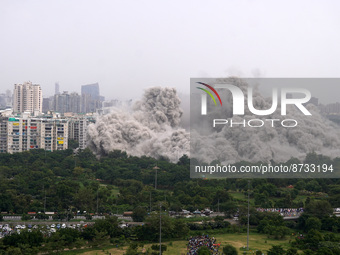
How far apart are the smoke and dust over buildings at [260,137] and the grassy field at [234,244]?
10732mm

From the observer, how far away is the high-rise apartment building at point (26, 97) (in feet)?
174

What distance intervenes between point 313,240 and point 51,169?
1522 centimetres

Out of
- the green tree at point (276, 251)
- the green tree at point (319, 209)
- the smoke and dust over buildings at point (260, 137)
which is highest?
the smoke and dust over buildings at point (260, 137)

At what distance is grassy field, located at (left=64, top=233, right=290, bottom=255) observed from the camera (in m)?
13.4

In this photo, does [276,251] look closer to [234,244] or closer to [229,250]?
[229,250]

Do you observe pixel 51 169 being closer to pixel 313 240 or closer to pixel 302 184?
pixel 302 184

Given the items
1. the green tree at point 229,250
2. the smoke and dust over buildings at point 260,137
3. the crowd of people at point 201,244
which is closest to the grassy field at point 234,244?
the crowd of people at point 201,244

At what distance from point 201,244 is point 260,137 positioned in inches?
556

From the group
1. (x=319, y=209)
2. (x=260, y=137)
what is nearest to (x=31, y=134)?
(x=260, y=137)

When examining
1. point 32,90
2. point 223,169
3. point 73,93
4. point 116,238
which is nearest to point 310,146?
point 223,169

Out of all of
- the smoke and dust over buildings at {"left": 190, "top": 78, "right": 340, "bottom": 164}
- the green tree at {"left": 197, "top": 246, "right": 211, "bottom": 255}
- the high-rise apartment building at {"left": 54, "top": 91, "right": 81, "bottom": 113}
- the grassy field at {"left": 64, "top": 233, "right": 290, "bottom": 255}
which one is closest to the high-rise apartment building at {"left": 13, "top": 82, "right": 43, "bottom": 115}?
the high-rise apartment building at {"left": 54, "top": 91, "right": 81, "bottom": 113}

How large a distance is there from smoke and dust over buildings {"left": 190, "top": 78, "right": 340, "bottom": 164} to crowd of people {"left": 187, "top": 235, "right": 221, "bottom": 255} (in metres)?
11.2

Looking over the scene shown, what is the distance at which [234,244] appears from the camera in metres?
14.1

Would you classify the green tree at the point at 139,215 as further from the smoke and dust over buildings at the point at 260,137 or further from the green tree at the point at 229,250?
the smoke and dust over buildings at the point at 260,137
